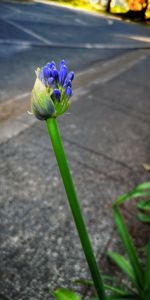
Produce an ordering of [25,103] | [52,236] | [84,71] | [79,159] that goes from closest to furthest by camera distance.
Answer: [52,236], [79,159], [25,103], [84,71]

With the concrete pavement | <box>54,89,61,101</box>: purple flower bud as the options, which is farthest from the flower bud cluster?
the concrete pavement

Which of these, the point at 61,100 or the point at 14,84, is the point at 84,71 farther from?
the point at 61,100

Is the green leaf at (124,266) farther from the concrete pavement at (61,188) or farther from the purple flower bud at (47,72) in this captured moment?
the purple flower bud at (47,72)

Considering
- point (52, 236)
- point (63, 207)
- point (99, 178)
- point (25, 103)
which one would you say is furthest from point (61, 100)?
point (25, 103)

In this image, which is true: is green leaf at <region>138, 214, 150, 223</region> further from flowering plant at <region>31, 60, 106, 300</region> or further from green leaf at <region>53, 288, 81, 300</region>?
flowering plant at <region>31, 60, 106, 300</region>

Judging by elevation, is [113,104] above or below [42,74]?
below

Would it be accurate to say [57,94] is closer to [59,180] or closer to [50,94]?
[50,94]

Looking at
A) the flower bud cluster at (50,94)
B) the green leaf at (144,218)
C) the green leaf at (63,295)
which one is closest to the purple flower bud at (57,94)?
the flower bud cluster at (50,94)
